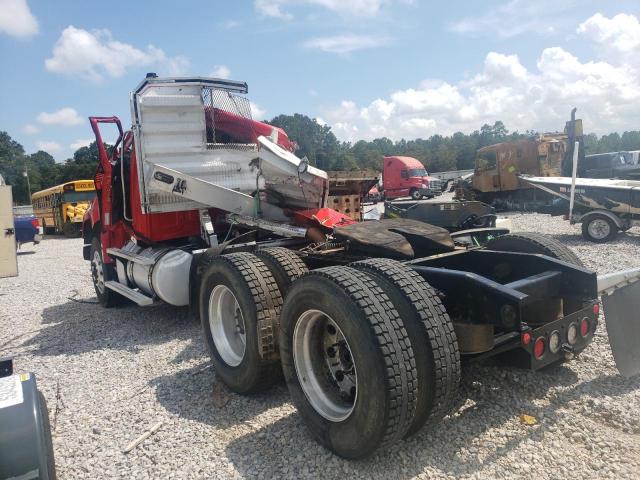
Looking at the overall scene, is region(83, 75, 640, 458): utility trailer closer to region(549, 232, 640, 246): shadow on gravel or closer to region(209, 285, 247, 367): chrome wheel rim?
region(209, 285, 247, 367): chrome wheel rim

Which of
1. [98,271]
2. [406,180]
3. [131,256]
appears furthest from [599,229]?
[406,180]

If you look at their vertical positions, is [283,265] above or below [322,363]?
above

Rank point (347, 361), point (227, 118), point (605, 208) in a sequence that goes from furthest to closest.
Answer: point (605, 208)
point (227, 118)
point (347, 361)

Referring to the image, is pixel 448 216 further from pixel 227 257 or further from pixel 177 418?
pixel 177 418

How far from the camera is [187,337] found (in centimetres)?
575

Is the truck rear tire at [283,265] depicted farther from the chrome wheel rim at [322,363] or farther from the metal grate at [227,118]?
the metal grate at [227,118]

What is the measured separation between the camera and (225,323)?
4520mm

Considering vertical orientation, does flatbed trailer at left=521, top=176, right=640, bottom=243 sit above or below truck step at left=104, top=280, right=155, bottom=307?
above

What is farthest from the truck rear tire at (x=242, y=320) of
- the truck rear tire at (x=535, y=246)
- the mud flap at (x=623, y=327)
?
the mud flap at (x=623, y=327)

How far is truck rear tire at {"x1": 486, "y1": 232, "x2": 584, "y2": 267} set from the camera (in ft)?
13.5

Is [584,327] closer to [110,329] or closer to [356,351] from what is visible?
[356,351]

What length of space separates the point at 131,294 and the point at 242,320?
2.71 metres

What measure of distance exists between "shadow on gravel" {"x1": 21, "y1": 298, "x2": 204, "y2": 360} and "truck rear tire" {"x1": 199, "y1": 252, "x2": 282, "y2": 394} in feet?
2.78

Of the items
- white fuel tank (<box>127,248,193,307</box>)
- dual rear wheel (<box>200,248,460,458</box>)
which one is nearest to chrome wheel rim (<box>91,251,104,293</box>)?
white fuel tank (<box>127,248,193,307</box>)
